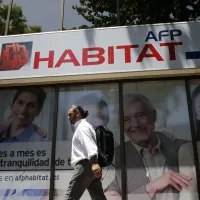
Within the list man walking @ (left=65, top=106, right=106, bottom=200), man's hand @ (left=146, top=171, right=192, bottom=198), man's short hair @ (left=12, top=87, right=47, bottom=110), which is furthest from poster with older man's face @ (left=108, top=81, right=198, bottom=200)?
man's short hair @ (left=12, top=87, right=47, bottom=110)

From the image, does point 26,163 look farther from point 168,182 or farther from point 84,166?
point 168,182

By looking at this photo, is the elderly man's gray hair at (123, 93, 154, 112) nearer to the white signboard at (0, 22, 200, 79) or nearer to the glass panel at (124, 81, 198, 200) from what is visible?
the glass panel at (124, 81, 198, 200)

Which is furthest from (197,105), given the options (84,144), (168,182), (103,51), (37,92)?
(37,92)

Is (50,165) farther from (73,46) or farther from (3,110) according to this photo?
(73,46)

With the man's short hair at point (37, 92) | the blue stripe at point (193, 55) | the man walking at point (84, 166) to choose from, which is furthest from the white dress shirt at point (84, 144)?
the blue stripe at point (193, 55)

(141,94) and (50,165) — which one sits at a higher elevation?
(141,94)

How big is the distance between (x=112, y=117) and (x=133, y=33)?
1873mm

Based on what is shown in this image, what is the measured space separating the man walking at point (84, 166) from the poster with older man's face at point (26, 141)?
205 centimetres

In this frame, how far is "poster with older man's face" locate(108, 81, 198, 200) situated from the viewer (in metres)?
4.78

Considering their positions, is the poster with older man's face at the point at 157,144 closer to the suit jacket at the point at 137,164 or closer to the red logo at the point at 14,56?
the suit jacket at the point at 137,164

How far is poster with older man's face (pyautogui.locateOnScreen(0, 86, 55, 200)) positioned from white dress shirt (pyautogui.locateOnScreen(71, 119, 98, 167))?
215 cm

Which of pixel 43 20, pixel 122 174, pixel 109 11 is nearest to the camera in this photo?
pixel 122 174

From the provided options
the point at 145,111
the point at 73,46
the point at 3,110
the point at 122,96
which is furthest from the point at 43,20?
the point at 145,111

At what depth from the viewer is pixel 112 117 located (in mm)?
5316
